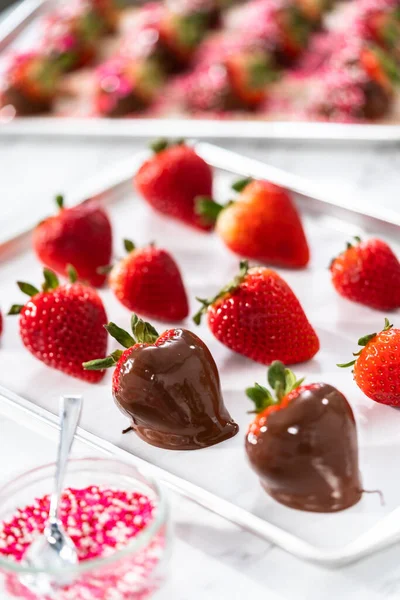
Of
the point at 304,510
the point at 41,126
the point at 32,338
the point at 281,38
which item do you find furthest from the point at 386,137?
the point at 304,510

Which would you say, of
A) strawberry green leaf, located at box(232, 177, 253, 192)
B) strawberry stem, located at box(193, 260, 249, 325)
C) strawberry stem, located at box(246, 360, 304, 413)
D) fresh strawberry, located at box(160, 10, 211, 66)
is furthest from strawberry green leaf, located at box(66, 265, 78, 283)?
fresh strawberry, located at box(160, 10, 211, 66)

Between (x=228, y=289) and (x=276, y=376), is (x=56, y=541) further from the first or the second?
(x=228, y=289)

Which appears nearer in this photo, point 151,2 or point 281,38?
point 281,38

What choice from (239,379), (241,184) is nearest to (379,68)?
(241,184)

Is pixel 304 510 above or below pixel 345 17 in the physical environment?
above

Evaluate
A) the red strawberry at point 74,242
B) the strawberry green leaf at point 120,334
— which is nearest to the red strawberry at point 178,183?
the red strawberry at point 74,242

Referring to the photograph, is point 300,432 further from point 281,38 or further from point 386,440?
point 281,38
